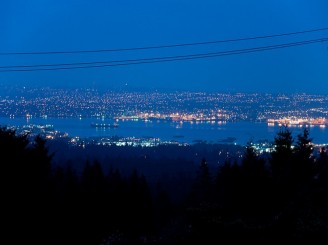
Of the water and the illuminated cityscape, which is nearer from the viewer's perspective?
the illuminated cityscape

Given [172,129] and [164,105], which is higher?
[164,105]

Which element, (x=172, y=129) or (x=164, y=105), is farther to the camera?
(x=164, y=105)

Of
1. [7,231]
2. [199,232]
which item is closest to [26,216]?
[7,231]

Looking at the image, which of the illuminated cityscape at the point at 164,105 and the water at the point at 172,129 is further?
the water at the point at 172,129

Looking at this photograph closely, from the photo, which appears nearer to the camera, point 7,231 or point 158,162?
point 7,231

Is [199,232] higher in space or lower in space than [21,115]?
lower

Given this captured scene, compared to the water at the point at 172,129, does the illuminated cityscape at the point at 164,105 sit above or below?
above

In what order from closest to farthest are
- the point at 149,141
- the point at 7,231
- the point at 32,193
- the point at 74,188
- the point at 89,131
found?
the point at 7,231 < the point at 32,193 < the point at 74,188 < the point at 149,141 < the point at 89,131

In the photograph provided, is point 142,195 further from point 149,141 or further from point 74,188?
point 149,141
